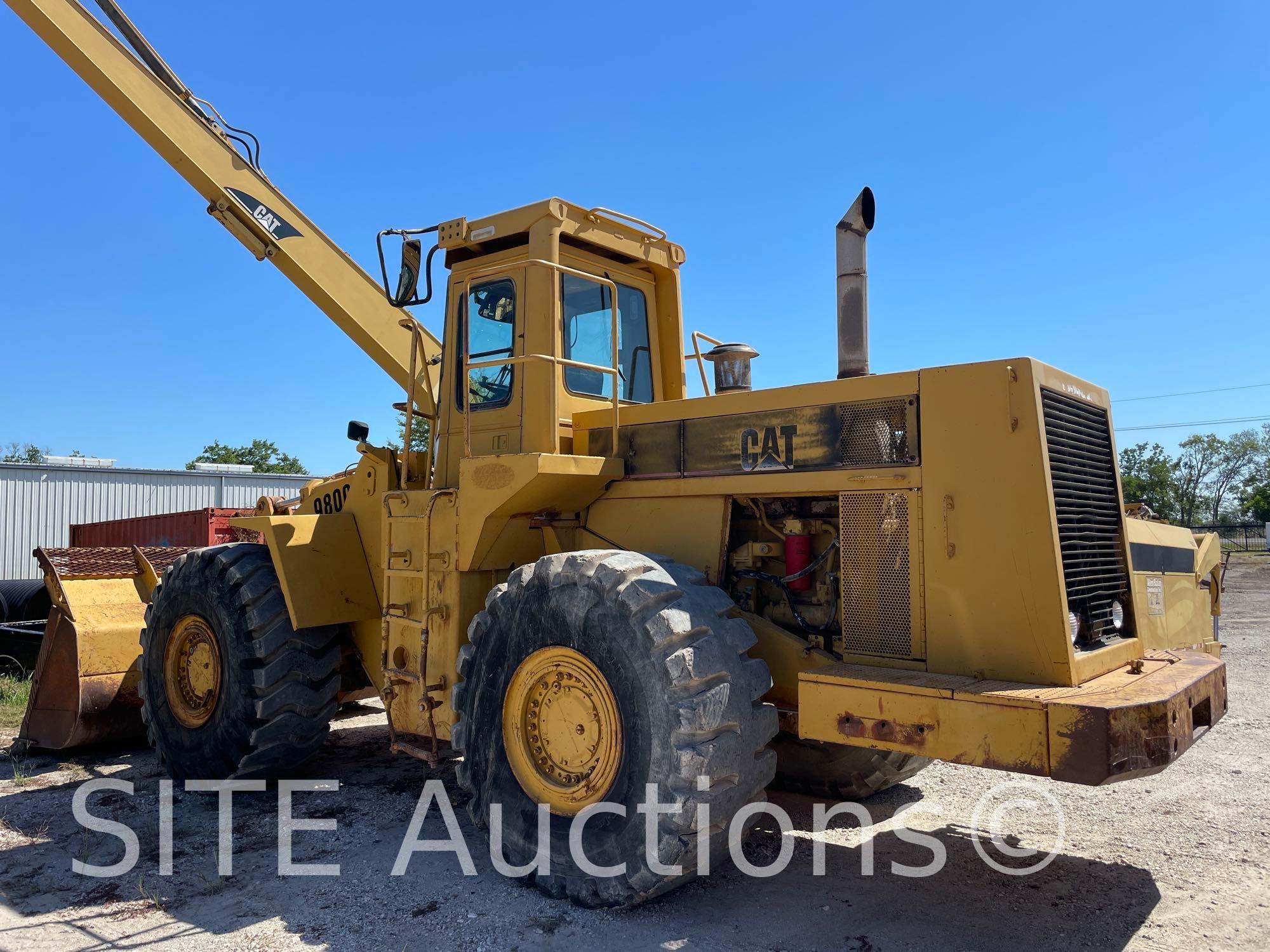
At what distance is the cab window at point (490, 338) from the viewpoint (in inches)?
228

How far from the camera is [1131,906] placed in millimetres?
4324

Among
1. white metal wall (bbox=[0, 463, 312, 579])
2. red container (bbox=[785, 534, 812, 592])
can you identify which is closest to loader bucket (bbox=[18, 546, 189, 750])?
red container (bbox=[785, 534, 812, 592])

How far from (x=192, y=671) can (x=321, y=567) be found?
1.30 meters

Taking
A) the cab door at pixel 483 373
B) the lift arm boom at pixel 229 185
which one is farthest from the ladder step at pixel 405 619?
the lift arm boom at pixel 229 185

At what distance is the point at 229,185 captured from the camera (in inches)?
303

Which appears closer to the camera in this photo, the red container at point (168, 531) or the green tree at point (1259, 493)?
the red container at point (168, 531)

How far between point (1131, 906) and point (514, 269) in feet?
15.3

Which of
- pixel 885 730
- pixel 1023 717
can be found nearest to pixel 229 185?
pixel 885 730

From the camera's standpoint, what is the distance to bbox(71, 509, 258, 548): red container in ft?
46.8

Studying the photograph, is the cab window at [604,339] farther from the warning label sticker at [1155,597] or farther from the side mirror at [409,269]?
the warning label sticker at [1155,597]

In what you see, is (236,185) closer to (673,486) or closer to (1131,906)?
(673,486)

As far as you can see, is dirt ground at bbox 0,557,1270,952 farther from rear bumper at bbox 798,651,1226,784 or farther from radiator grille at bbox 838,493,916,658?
radiator grille at bbox 838,493,916,658

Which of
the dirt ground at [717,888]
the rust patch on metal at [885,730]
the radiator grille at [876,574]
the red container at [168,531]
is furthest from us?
the red container at [168,531]

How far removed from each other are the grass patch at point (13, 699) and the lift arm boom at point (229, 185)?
4606 millimetres
